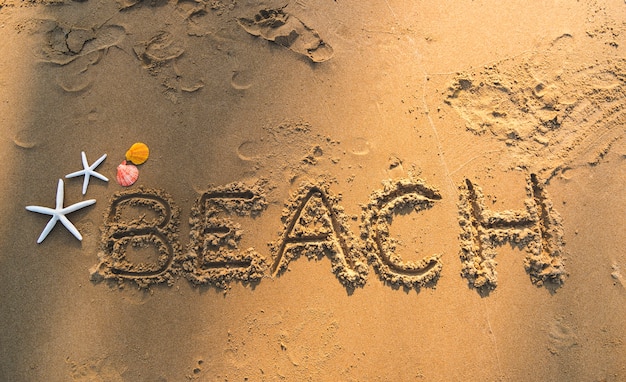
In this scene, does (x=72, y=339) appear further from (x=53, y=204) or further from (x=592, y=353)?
(x=592, y=353)

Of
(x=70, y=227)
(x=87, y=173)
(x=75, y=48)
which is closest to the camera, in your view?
(x=70, y=227)

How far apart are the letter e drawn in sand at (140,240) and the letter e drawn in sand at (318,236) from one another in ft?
2.53

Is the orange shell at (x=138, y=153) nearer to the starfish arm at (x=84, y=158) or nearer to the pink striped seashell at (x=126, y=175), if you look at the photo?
the pink striped seashell at (x=126, y=175)

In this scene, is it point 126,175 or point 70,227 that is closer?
point 70,227

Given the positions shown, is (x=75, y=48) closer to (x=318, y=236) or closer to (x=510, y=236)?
(x=318, y=236)

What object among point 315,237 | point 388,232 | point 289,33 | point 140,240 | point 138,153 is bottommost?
point 140,240

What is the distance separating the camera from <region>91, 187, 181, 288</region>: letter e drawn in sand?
280 cm

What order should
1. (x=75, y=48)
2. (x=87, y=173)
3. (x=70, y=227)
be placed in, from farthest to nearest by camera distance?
(x=75, y=48), (x=87, y=173), (x=70, y=227)

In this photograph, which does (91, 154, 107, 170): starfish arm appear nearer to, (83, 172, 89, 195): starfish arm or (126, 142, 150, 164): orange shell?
(83, 172, 89, 195): starfish arm

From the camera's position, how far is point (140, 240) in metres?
2.84

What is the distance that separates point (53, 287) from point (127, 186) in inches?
34.4

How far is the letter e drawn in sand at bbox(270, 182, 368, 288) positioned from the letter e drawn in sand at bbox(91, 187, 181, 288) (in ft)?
2.53

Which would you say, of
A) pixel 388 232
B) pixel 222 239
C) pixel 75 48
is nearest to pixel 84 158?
pixel 75 48

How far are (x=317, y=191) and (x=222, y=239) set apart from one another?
79 cm
